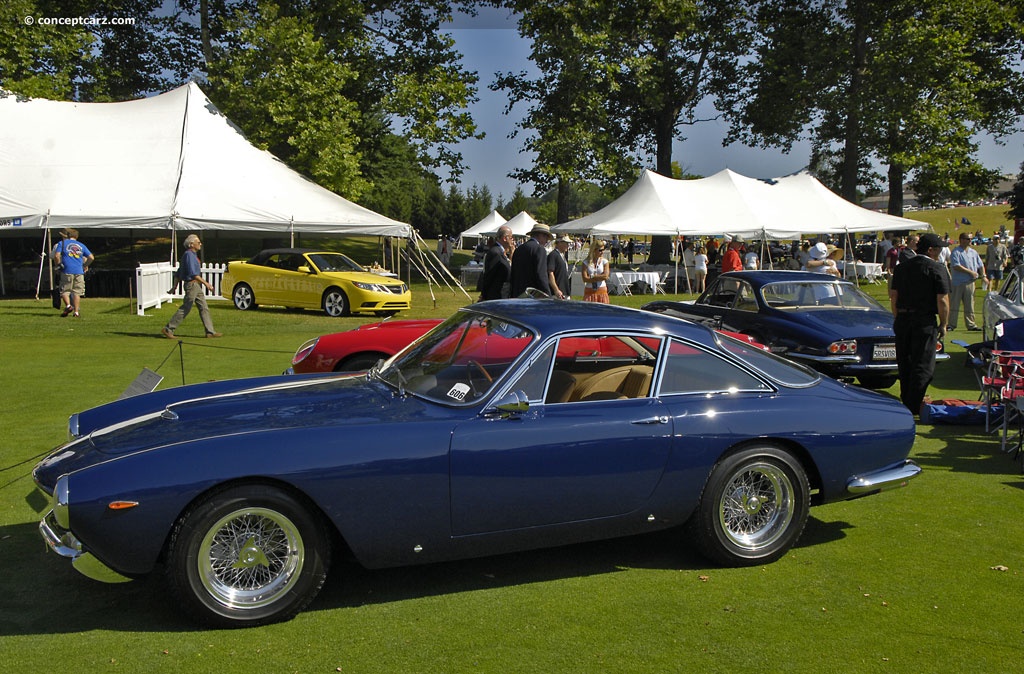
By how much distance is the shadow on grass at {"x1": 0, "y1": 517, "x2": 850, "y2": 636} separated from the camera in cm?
391

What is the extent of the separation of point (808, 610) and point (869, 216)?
27541mm

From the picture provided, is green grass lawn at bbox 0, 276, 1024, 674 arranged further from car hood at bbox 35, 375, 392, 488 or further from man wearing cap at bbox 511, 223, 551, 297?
man wearing cap at bbox 511, 223, 551, 297

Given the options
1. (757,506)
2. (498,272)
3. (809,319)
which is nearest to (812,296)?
(809,319)

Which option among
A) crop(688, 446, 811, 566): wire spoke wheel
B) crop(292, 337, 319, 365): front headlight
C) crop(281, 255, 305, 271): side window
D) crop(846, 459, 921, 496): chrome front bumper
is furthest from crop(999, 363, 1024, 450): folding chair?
crop(281, 255, 305, 271): side window

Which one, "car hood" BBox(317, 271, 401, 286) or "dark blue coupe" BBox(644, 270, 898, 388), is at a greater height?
"car hood" BBox(317, 271, 401, 286)

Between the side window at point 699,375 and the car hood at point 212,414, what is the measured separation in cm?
158

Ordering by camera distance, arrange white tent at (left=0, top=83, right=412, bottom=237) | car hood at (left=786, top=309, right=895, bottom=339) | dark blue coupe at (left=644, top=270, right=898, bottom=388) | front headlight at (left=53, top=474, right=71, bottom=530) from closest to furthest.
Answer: front headlight at (left=53, top=474, right=71, bottom=530)
dark blue coupe at (left=644, top=270, right=898, bottom=388)
car hood at (left=786, top=309, right=895, bottom=339)
white tent at (left=0, top=83, right=412, bottom=237)

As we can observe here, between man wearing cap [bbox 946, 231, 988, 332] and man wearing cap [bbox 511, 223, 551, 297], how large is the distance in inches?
336

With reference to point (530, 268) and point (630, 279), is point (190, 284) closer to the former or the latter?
Result: point (530, 268)

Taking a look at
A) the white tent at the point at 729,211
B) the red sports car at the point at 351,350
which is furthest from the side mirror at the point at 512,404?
the white tent at the point at 729,211

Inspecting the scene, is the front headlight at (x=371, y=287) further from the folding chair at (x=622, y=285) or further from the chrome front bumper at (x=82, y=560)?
the chrome front bumper at (x=82, y=560)

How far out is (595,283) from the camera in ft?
47.6

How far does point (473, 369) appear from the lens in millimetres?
4676

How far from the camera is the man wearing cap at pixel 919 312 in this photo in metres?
7.91
